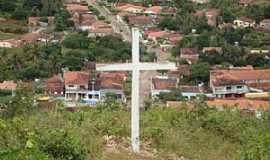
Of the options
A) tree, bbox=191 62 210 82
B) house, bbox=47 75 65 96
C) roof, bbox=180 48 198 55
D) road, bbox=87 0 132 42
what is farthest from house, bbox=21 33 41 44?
tree, bbox=191 62 210 82

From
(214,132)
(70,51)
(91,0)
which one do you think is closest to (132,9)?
(91,0)

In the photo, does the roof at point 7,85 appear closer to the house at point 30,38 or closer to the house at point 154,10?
the house at point 30,38

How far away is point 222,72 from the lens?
15.7 m

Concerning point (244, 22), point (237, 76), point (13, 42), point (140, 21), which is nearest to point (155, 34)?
point (140, 21)

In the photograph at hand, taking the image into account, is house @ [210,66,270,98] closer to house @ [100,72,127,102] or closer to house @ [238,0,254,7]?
house @ [100,72,127,102]

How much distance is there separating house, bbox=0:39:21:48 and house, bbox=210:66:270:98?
536 cm

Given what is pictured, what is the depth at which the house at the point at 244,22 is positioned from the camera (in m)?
21.2

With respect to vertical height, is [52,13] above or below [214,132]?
below

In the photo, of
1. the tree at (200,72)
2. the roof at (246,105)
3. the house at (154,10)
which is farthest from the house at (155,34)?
the roof at (246,105)

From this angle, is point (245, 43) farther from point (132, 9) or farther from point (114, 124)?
point (114, 124)

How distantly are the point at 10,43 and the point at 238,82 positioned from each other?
6396mm

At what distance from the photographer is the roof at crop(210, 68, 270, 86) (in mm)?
14883

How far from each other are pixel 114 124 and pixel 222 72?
10.7 m

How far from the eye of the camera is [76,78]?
1458cm
